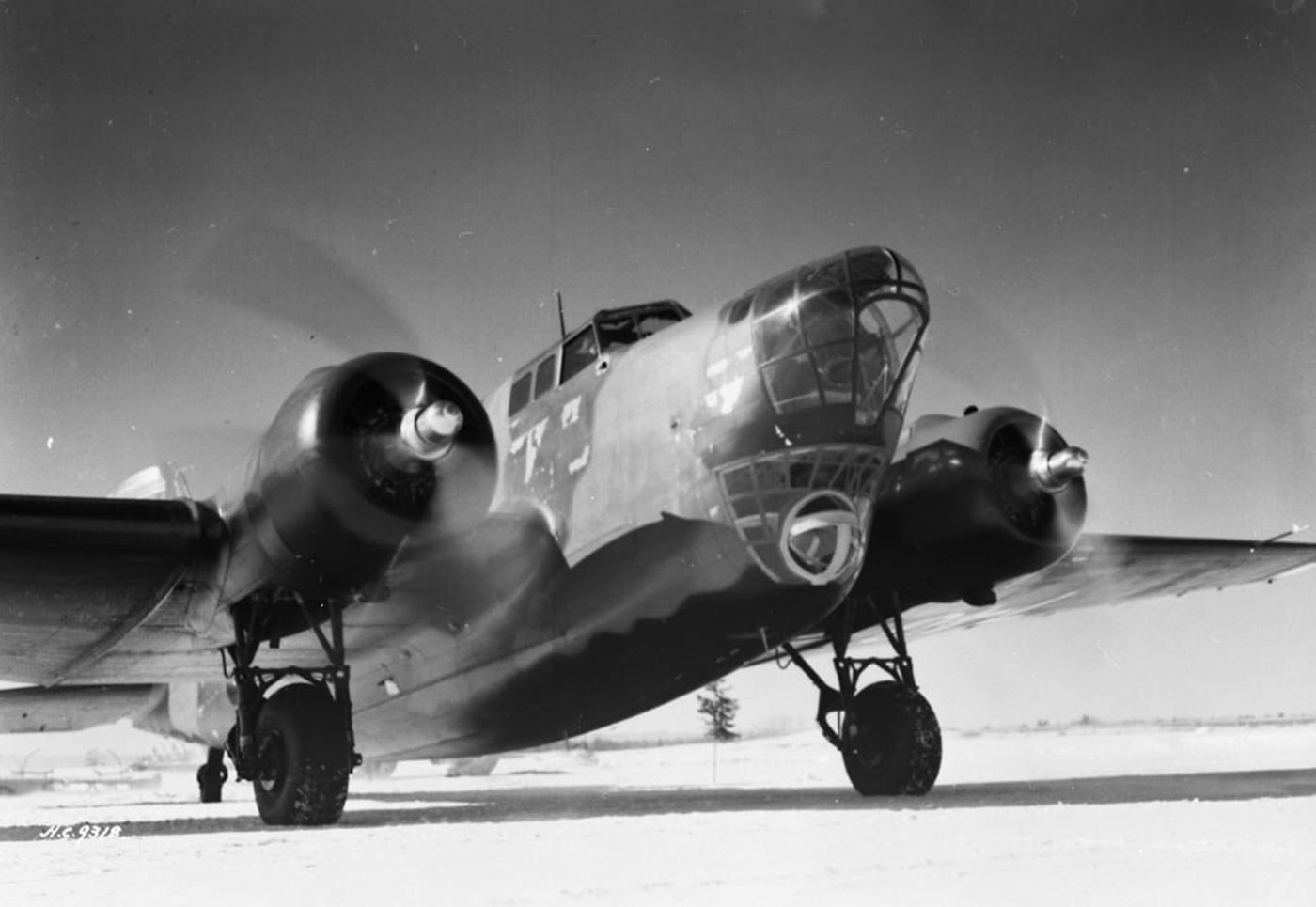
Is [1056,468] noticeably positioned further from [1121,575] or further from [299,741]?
→ [299,741]

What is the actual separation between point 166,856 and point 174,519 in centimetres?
302

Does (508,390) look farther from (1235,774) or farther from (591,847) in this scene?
(1235,774)

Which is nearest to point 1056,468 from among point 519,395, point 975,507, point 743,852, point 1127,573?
point 975,507

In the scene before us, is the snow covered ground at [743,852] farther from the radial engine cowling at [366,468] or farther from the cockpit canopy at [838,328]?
the cockpit canopy at [838,328]

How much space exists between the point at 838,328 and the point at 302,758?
4.77m

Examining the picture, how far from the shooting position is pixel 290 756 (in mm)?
8812

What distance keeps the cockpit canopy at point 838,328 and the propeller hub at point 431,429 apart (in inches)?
82.3

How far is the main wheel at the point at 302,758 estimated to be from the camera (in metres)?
8.70

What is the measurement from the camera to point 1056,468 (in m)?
10.1

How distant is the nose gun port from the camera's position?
10000mm

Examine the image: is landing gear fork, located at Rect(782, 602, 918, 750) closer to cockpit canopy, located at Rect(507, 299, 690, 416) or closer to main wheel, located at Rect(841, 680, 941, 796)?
main wheel, located at Rect(841, 680, 941, 796)

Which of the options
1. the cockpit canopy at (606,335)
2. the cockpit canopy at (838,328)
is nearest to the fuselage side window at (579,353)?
the cockpit canopy at (606,335)

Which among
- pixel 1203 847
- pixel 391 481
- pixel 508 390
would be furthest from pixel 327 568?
pixel 1203 847

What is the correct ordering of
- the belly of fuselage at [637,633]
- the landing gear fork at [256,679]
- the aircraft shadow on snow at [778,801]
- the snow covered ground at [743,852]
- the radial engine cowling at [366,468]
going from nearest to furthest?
1. the snow covered ground at [743,852]
2. the radial engine cowling at [366,468]
3. the belly of fuselage at [637,633]
4. the landing gear fork at [256,679]
5. the aircraft shadow on snow at [778,801]
